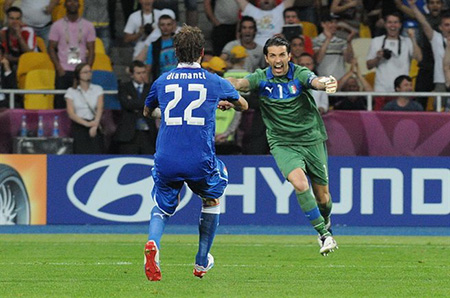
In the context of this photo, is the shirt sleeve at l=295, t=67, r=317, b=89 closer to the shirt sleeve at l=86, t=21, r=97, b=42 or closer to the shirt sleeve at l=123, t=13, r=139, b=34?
the shirt sleeve at l=86, t=21, r=97, b=42

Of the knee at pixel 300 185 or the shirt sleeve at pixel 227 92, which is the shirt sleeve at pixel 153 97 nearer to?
the shirt sleeve at pixel 227 92

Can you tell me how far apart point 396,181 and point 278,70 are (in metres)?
6.10

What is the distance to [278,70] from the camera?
11219mm

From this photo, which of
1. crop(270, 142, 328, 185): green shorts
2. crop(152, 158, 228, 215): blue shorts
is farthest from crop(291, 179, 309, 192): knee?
crop(152, 158, 228, 215): blue shorts

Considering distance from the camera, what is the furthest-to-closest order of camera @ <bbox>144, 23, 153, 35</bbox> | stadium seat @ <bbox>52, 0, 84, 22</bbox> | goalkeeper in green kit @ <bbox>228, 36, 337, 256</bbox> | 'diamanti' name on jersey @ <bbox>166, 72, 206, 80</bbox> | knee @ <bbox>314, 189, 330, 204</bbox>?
stadium seat @ <bbox>52, 0, 84, 22</bbox>, camera @ <bbox>144, 23, 153, 35</bbox>, knee @ <bbox>314, 189, 330, 204</bbox>, goalkeeper in green kit @ <bbox>228, 36, 337, 256</bbox>, 'diamanti' name on jersey @ <bbox>166, 72, 206, 80</bbox>

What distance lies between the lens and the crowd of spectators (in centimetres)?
1683

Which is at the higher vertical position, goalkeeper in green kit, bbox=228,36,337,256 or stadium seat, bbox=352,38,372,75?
stadium seat, bbox=352,38,372,75

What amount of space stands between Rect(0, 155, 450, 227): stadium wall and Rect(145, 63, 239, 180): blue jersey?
7.92m

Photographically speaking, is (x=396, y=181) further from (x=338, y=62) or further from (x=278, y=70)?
(x=278, y=70)

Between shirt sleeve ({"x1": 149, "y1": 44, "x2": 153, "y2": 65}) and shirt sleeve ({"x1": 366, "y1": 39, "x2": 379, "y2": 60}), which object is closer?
shirt sleeve ({"x1": 149, "y1": 44, "x2": 153, "y2": 65})

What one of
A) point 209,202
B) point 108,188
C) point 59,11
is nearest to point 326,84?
point 209,202

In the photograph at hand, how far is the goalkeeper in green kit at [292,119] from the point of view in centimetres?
1112

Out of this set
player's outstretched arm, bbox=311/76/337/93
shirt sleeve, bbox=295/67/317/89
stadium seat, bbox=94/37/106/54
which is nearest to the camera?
player's outstretched arm, bbox=311/76/337/93

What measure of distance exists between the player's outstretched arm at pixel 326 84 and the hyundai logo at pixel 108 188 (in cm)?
649
